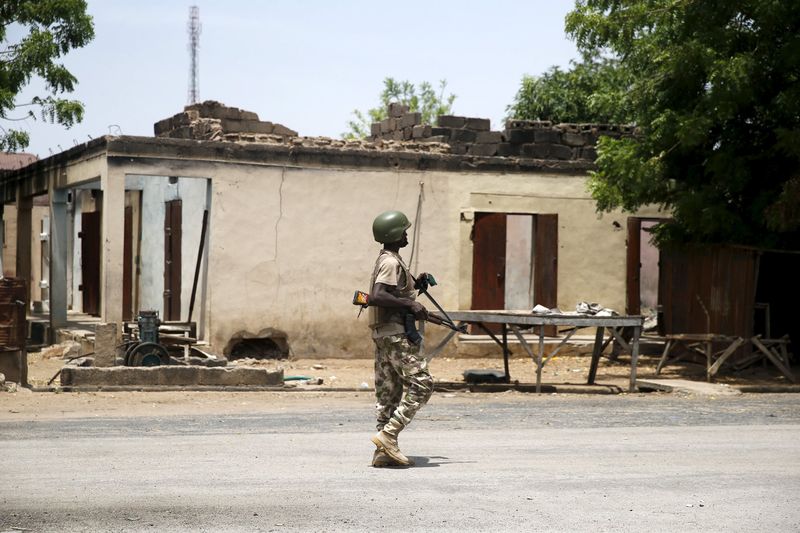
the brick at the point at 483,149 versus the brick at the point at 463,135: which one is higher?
the brick at the point at 463,135

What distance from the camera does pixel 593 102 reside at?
24.2 meters

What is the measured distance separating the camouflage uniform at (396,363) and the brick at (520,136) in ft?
41.6

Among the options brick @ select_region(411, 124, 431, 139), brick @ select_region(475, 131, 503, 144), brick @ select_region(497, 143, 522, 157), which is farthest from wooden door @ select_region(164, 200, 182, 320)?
brick @ select_region(497, 143, 522, 157)

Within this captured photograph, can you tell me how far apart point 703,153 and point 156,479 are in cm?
1170

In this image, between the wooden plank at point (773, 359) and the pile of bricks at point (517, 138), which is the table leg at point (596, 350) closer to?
the wooden plank at point (773, 359)

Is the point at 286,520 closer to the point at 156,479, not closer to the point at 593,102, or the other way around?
the point at 156,479

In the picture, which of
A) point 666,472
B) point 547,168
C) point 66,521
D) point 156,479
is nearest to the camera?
point 66,521

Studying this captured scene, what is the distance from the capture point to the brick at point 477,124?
20719 mm

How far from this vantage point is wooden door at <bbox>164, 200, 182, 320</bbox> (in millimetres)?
20594

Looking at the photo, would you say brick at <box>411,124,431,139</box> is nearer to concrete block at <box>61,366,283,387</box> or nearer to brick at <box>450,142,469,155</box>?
brick at <box>450,142,469,155</box>

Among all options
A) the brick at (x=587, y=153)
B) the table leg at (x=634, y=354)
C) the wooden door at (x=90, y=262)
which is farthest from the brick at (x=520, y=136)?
the wooden door at (x=90, y=262)

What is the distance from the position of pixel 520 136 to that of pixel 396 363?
1306 centimetres

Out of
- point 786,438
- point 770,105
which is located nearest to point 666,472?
point 786,438

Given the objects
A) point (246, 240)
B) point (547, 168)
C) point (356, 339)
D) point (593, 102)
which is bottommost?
point (356, 339)
